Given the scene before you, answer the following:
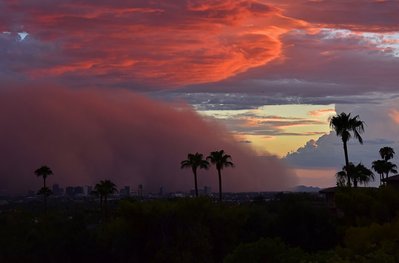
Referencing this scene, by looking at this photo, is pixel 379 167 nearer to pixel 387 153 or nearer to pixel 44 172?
pixel 387 153

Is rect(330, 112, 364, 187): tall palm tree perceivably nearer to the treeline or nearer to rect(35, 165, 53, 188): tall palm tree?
the treeline

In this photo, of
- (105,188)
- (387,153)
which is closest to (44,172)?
(105,188)

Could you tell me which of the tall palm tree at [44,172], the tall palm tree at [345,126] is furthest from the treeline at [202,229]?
the tall palm tree at [44,172]

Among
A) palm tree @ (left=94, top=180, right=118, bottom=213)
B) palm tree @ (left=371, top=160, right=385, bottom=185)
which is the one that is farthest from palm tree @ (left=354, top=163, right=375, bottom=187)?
palm tree @ (left=94, top=180, right=118, bottom=213)

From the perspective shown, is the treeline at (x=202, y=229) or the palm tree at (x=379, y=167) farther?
the palm tree at (x=379, y=167)

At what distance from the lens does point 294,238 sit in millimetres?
62438

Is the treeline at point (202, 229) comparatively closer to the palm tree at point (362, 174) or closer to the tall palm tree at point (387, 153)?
the palm tree at point (362, 174)

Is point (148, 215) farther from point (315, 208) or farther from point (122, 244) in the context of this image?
point (315, 208)

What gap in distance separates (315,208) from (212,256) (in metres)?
10.1

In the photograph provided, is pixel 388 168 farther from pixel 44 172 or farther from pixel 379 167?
pixel 44 172

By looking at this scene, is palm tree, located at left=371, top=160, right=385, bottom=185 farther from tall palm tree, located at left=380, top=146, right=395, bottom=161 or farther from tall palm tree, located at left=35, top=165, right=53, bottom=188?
tall palm tree, located at left=35, top=165, right=53, bottom=188

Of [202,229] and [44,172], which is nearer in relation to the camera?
[202,229]

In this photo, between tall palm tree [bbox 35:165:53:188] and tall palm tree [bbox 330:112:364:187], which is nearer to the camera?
tall palm tree [bbox 330:112:364:187]

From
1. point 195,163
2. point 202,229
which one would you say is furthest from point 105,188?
point 202,229
